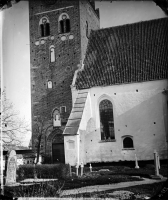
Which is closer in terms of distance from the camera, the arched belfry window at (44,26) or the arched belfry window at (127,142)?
the arched belfry window at (127,142)

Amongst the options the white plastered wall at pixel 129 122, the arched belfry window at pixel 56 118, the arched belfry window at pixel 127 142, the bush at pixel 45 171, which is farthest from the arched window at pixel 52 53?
the bush at pixel 45 171

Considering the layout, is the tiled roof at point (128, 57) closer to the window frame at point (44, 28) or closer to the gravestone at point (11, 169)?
the window frame at point (44, 28)

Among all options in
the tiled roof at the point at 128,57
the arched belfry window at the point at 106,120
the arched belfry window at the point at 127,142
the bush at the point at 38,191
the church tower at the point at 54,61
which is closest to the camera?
the bush at the point at 38,191

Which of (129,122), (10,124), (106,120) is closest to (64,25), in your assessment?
(106,120)

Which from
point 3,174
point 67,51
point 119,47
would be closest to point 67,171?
point 3,174

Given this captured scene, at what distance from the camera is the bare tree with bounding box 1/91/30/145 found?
37.9 ft

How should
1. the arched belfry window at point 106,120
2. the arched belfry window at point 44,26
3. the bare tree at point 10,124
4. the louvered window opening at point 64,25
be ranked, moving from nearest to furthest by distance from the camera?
the bare tree at point 10,124 → the arched belfry window at point 106,120 → the louvered window opening at point 64,25 → the arched belfry window at point 44,26

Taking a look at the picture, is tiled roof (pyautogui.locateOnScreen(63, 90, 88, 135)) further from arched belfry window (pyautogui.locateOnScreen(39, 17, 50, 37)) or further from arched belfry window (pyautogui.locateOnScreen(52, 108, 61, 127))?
arched belfry window (pyautogui.locateOnScreen(39, 17, 50, 37))

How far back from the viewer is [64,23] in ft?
51.9

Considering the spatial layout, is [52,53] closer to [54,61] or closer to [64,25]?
[54,61]

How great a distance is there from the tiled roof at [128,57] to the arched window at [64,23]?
2687 mm

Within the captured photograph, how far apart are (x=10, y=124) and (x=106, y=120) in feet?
15.1

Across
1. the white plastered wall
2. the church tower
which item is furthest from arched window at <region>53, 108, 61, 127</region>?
the white plastered wall

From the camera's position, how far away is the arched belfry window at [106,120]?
1225 centimetres
